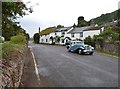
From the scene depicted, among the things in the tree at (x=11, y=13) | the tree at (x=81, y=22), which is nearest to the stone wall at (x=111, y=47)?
the tree at (x=11, y=13)

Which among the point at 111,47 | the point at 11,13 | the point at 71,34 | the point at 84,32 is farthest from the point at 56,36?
the point at 11,13

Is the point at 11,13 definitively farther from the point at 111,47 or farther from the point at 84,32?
the point at 84,32

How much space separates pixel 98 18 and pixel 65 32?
44.3 metres

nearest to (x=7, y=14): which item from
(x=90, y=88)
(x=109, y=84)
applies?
(x=90, y=88)

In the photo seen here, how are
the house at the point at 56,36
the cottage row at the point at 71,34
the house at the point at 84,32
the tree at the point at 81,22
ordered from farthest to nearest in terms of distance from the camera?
the tree at the point at 81,22
the house at the point at 56,36
the cottage row at the point at 71,34
the house at the point at 84,32

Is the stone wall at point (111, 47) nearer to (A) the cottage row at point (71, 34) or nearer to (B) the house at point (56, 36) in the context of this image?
(A) the cottage row at point (71, 34)

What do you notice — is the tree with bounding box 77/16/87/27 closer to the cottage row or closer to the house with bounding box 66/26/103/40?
the cottage row

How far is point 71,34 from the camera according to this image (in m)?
72.4

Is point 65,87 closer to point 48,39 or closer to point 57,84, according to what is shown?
point 57,84

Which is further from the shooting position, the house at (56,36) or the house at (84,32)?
the house at (56,36)

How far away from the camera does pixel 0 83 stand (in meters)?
4.95

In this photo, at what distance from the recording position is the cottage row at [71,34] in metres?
60.1

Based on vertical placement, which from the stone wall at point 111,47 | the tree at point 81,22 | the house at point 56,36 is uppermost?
the tree at point 81,22

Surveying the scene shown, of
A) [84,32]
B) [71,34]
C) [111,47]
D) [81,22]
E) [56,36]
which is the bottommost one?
[111,47]
